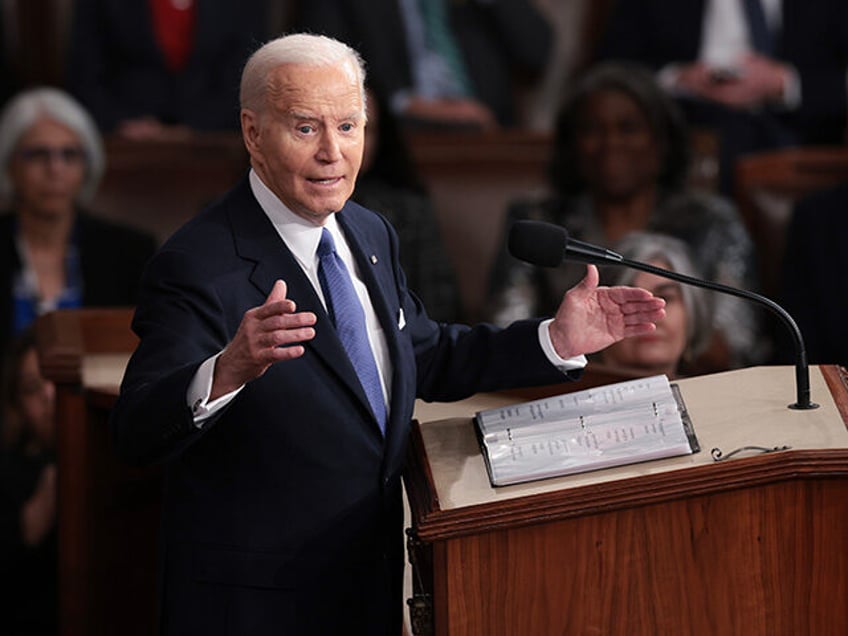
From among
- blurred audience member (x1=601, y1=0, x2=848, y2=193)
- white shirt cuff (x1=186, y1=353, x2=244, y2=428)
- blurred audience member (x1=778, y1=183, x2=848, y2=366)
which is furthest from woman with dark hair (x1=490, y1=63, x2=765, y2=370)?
white shirt cuff (x1=186, y1=353, x2=244, y2=428)

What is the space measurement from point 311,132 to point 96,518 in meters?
0.97

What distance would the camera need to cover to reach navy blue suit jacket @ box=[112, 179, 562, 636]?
1725 millimetres

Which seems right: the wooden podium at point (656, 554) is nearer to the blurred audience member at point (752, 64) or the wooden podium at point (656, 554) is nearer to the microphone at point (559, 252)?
the microphone at point (559, 252)

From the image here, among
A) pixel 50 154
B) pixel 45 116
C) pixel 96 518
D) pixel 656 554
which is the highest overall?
pixel 45 116

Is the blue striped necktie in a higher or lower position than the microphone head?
lower

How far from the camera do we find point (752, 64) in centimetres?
433

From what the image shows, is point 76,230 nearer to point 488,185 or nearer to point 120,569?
point 488,185

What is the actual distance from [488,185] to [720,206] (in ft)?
2.47

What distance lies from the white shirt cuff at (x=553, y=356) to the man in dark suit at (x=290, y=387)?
2.0 inches

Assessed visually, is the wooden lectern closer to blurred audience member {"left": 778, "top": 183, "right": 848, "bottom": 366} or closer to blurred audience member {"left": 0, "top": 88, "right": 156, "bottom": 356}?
blurred audience member {"left": 0, "top": 88, "right": 156, "bottom": 356}

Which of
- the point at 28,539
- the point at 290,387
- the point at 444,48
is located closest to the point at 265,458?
the point at 290,387

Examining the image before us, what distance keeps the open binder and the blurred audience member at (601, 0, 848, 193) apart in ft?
8.37

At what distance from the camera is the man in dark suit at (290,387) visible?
1716mm

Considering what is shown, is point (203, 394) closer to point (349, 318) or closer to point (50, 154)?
point (349, 318)
